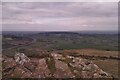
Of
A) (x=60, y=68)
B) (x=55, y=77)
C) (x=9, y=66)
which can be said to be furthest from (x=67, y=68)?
(x=9, y=66)

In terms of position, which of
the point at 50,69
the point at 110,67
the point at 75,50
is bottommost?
the point at 110,67

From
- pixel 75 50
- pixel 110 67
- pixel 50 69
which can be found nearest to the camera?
pixel 50 69

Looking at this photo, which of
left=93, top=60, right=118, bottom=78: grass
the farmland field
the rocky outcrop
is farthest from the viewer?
the farmland field

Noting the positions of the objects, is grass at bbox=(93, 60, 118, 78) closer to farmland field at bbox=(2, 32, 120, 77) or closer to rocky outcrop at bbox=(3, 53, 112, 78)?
farmland field at bbox=(2, 32, 120, 77)

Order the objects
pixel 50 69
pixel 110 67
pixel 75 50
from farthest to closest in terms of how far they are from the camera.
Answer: pixel 75 50, pixel 110 67, pixel 50 69

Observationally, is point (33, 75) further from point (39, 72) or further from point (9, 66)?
point (9, 66)

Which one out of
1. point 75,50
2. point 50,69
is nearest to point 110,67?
point 50,69

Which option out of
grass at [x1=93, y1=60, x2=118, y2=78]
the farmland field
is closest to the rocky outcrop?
the farmland field

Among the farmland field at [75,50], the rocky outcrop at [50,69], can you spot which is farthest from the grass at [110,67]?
the rocky outcrop at [50,69]

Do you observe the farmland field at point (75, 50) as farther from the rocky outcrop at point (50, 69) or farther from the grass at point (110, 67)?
the rocky outcrop at point (50, 69)

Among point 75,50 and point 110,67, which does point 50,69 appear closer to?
point 110,67
